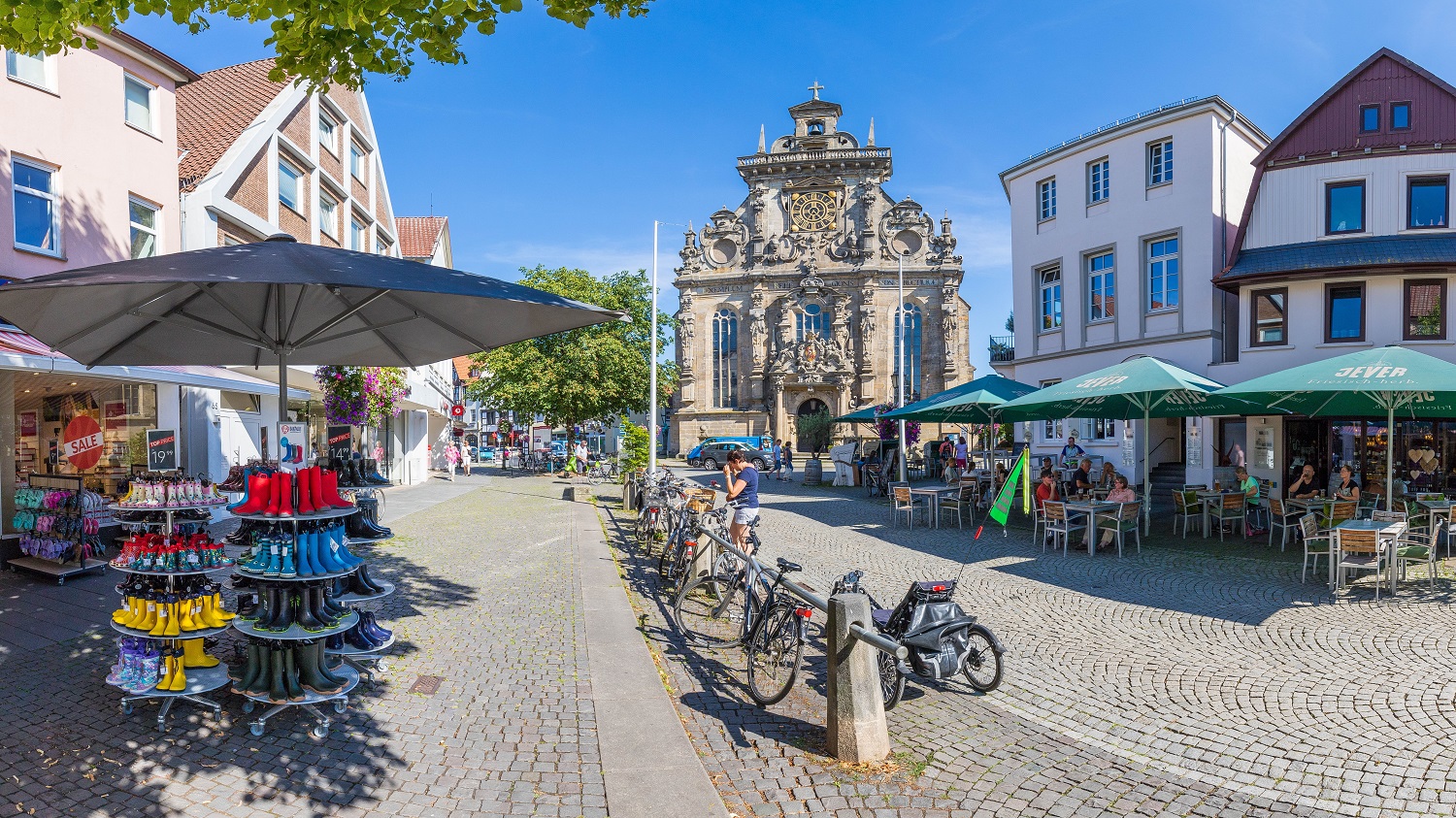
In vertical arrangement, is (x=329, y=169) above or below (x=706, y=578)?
above

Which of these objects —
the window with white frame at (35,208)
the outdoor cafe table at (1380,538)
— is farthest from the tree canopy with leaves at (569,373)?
the outdoor cafe table at (1380,538)

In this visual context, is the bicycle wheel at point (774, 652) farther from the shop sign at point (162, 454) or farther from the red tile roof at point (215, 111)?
the red tile roof at point (215, 111)

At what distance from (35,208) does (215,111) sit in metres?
8.09

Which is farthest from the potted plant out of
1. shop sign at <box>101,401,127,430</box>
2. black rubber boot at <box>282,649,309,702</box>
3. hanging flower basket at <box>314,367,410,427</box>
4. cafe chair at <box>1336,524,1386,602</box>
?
black rubber boot at <box>282,649,309,702</box>

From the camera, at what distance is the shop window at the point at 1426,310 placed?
16031 millimetres

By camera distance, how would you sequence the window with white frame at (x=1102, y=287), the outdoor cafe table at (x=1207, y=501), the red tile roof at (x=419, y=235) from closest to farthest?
the outdoor cafe table at (x=1207, y=501)
the window with white frame at (x=1102, y=287)
the red tile roof at (x=419, y=235)

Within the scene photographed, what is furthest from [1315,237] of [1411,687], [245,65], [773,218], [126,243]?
[773,218]

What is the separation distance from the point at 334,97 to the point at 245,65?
219 centimetres

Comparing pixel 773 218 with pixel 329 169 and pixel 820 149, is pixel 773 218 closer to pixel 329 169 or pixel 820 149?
pixel 820 149

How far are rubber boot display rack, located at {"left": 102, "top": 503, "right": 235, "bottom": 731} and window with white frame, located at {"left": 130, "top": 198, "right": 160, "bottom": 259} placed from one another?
9.72 metres

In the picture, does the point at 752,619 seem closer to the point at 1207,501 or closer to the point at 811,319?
the point at 1207,501

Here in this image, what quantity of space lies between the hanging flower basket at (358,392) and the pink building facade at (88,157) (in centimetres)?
348

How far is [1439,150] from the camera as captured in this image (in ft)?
54.0

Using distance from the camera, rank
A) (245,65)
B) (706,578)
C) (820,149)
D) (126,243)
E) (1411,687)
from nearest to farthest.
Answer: (1411,687) < (706,578) < (126,243) < (245,65) < (820,149)
